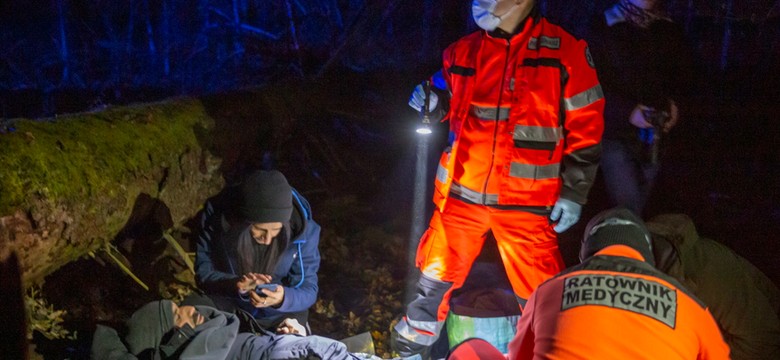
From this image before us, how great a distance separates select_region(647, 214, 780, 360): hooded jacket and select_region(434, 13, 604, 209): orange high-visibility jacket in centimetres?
70

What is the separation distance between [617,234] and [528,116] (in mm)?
1247

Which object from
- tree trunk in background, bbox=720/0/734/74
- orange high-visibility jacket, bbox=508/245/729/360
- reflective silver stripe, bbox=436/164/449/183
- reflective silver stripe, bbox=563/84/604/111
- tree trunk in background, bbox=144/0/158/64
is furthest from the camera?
tree trunk in background, bbox=144/0/158/64

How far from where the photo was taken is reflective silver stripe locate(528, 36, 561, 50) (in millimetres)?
3029

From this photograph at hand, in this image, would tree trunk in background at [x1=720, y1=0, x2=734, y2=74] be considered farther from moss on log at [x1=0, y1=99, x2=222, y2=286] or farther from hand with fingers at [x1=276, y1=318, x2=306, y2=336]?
moss on log at [x1=0, y1=99, x2=222, y2=286]

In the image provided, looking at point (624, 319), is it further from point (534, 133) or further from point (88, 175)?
point (88, 175)

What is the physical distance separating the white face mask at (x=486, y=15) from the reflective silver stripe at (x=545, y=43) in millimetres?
248

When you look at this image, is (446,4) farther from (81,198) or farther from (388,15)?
(81,198)

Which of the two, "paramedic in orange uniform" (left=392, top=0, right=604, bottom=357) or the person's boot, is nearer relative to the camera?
"paramedic in orange uniform" (left=392, top=0, right=604, bottom=357)

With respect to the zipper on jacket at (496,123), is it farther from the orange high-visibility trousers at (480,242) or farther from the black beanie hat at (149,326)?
the black beanie hat at (149,326)

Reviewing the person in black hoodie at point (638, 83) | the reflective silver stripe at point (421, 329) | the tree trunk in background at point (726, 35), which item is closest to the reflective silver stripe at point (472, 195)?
the reflective silver stripe at point (421, 329)

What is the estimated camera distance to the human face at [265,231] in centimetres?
322

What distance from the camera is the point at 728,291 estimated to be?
2.54 meters

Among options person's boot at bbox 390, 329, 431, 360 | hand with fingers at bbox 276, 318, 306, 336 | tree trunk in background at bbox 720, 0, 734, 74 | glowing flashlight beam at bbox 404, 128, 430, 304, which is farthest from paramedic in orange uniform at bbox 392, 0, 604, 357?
tree trunk in background at bbox 720, 0, 734, 74

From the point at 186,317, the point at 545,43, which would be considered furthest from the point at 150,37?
Answer: the point at 545,43
